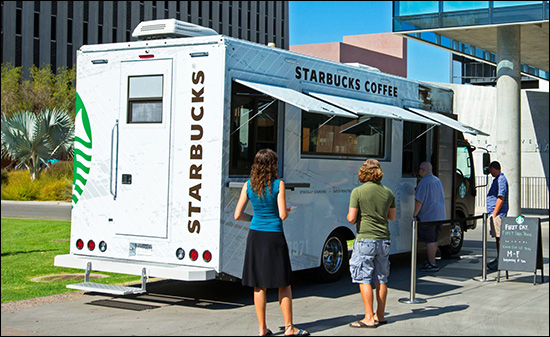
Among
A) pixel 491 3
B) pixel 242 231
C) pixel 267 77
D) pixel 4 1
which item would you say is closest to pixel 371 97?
pixel 267 77

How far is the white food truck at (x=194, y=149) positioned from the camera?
8062 millimetres

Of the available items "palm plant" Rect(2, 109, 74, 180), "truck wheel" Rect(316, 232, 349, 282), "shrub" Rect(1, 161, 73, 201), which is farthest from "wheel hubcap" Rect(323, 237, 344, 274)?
"palm plant" Rect(2, 109, 74, 180)

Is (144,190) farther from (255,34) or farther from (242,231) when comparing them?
(255,34)

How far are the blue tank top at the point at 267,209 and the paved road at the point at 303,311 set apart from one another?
44.4 inches

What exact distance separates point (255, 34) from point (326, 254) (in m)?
57.4

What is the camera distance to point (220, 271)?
7953mm

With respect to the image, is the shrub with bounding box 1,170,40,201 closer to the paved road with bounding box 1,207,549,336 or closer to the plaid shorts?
the paved road with bounding box 1,207,549,336

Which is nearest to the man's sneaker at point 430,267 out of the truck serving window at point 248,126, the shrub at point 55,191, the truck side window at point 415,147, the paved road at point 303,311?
the paved road at point 303,311

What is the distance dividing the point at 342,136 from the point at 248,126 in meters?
2.18

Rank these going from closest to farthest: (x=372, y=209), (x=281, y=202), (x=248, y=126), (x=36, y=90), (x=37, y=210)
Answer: (x=281, y=202) < (x=372, y=209) < (x=248, y=126) < (x=37, y=210) < (x=36, y=90)

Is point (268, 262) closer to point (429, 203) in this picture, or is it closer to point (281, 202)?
point (281, 202)

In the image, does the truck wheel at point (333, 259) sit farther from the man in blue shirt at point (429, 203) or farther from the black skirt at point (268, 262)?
the black skirt at point (268, 262)

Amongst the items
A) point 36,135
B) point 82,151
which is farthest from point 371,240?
point 36,135

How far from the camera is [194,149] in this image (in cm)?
813
